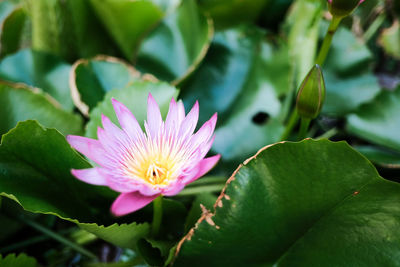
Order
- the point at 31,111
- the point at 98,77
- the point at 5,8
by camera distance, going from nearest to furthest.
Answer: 1. the point at 31,111
2. the point at 98,77
3. the point at 5,8

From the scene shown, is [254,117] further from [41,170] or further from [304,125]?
[41,170]

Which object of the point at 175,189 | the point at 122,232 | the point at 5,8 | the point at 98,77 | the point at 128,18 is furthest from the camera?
the point at 5,8

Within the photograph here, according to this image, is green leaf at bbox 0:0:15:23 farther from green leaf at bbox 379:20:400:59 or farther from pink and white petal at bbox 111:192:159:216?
green leaf at bbox 379:20:400:59

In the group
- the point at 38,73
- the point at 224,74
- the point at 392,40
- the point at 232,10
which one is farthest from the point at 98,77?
the point at 392,40

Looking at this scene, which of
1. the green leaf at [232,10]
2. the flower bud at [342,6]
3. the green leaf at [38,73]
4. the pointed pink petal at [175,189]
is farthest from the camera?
the green leaf at [232,10]

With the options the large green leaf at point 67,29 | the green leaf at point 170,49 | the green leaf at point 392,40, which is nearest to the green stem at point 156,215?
the green leaf at point 170,49

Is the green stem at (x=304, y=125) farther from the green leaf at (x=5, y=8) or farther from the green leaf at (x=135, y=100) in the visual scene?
the green leaf at (x=5, y=8)
